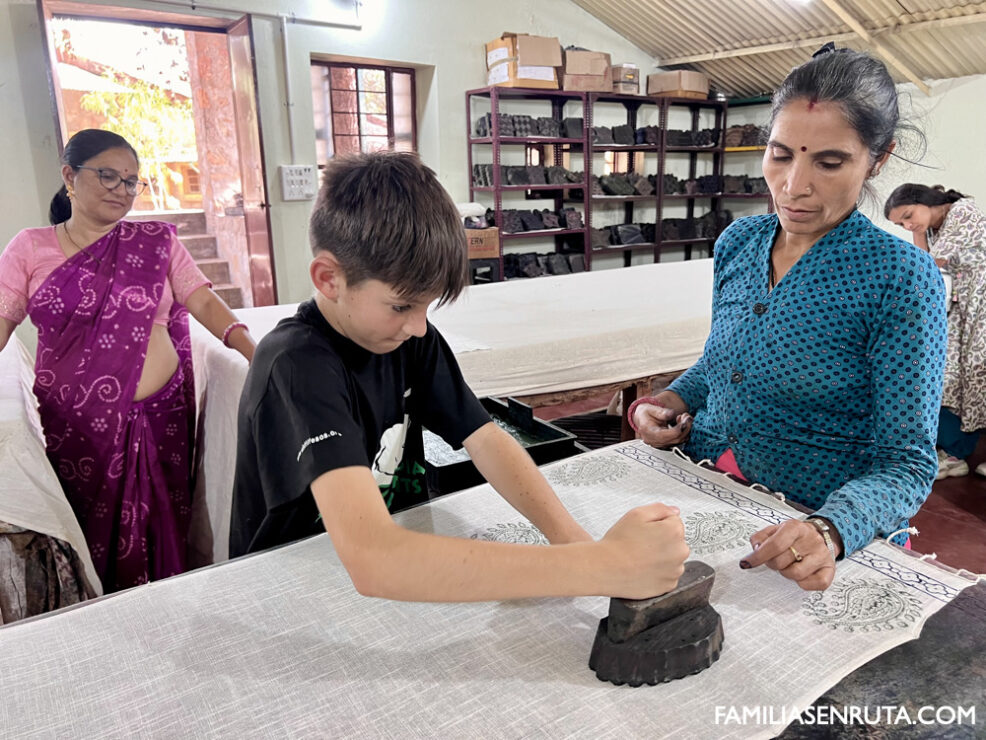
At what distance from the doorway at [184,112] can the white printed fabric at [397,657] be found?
3.98 m

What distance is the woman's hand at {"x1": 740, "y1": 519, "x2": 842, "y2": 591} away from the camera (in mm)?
805

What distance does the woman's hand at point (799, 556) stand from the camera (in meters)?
0.80

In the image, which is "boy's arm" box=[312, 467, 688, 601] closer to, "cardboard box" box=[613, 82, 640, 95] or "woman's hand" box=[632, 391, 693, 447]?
"woman's hand" box=[632, 391, 693, 447]

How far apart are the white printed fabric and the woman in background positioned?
109 inches

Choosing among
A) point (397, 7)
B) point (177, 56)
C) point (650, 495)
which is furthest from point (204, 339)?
A: point (177, 56)

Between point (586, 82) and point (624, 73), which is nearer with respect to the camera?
point (586, 82)

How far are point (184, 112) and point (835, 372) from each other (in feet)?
26.7

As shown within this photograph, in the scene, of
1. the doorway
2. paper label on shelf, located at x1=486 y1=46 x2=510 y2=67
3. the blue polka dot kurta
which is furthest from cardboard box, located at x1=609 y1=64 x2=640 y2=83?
the blue polka dot kurta

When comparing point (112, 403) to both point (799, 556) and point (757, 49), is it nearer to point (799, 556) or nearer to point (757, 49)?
point (799, 556)

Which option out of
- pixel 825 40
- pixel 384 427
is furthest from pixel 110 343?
pixel 825 40

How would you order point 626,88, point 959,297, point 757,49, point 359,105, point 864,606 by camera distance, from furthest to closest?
point 626,88, point 757,49, point 359,105, point 959,297, point 864,606

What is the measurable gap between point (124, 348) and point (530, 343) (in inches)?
50.2

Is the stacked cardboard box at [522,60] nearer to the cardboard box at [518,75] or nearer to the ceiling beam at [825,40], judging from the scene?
the cardboard box at [518,75]

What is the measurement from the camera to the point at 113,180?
71.8 inches
